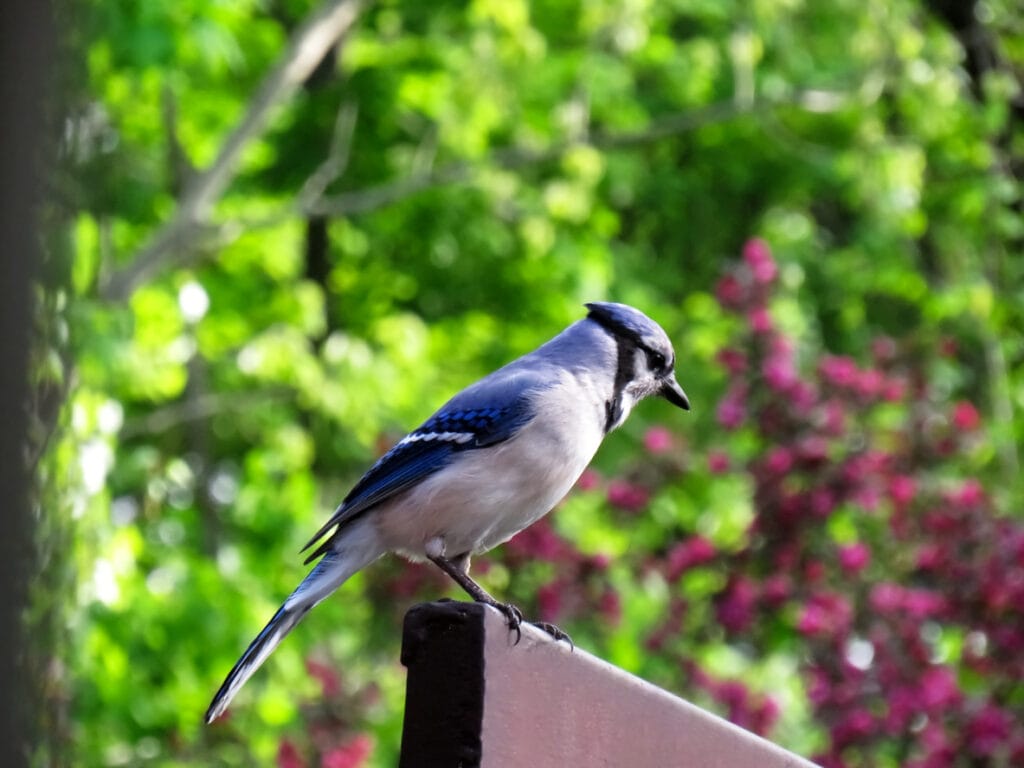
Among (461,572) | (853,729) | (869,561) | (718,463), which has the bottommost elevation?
(853,729)

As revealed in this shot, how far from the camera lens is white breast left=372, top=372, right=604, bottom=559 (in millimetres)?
2322

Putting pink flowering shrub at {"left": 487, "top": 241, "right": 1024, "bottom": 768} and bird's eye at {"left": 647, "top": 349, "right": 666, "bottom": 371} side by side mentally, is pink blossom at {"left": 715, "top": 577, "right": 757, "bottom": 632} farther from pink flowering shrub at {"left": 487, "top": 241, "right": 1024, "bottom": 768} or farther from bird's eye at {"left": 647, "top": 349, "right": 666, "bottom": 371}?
bird's eye at {"left": 647, "top": 349, "right": 666, "bottom": 371}

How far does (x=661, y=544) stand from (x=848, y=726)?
6.49 feet

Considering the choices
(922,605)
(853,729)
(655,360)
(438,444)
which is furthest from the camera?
(922,605)

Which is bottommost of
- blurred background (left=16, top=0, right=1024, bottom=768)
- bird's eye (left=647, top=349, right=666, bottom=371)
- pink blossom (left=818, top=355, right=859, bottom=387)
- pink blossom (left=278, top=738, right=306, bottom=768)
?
pink blossom (left=278, top=738, right=306, bottom=768)

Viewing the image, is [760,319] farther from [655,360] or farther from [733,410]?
[655,360]

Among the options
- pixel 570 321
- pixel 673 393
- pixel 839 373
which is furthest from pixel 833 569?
pixel 570 321

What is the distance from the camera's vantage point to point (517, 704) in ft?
4.14

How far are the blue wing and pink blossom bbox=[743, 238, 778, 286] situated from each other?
257 cm

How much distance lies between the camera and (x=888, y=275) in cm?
689

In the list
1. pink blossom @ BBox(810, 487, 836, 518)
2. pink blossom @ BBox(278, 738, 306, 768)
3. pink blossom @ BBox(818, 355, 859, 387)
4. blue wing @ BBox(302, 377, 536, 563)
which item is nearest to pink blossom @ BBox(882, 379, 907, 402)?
pink blossom @ BBox(818, 355, 859, 387)

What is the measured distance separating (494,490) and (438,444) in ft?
0.72

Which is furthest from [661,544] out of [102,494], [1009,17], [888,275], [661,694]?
[661,694]

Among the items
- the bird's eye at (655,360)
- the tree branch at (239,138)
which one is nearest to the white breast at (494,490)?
the bird's eye at (655,360)
